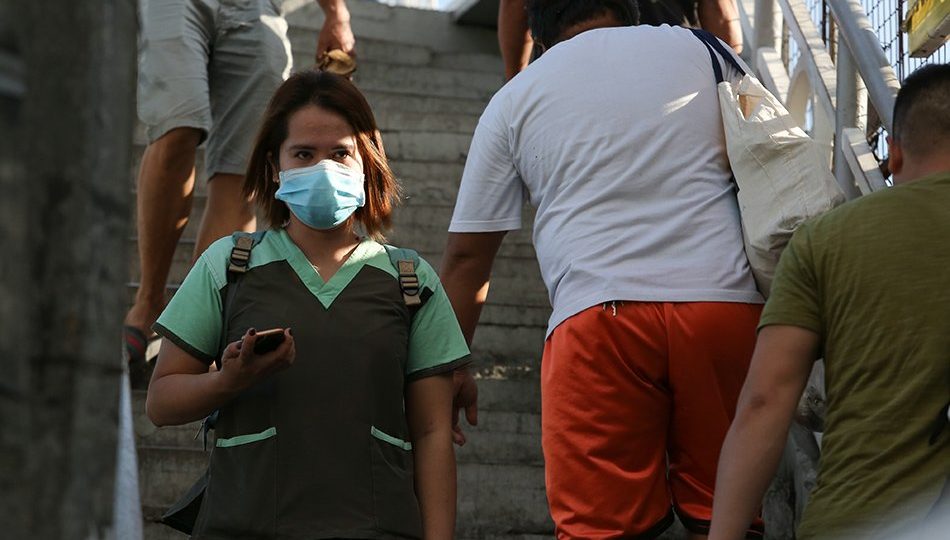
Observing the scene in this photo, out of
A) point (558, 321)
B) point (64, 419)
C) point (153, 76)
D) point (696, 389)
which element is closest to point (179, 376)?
point (558, 321)

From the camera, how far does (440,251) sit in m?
6.37

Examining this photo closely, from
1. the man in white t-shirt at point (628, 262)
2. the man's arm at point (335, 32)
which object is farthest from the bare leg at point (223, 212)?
the man in white t-shirt at point (628, 262)

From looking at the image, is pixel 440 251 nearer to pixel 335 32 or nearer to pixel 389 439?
pixel 335 32

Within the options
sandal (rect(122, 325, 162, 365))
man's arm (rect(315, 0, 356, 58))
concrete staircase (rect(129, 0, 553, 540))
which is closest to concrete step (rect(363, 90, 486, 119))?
concrete staircase (rect(129, 0, 553, 540))

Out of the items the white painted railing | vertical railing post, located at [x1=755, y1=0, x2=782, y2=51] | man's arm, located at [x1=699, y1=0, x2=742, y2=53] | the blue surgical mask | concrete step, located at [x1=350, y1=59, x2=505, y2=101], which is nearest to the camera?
the blue surgical mask

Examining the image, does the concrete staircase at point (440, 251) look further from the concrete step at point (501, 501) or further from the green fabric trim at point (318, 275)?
the green fabric trim at point (318, 275)

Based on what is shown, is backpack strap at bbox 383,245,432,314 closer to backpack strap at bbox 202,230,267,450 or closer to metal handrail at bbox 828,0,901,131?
backpack strap at bbox 202,230,267,450

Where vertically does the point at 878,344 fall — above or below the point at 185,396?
above

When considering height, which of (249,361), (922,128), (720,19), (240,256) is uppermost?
(720,19)

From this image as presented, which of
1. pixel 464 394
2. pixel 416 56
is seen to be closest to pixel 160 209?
pixel 464 394

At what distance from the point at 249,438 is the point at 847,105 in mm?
2546

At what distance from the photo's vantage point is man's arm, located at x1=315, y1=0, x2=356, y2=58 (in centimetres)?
525

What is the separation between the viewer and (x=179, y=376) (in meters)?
2.78

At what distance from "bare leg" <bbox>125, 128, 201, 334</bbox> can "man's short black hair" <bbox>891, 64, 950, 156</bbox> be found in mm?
2882
